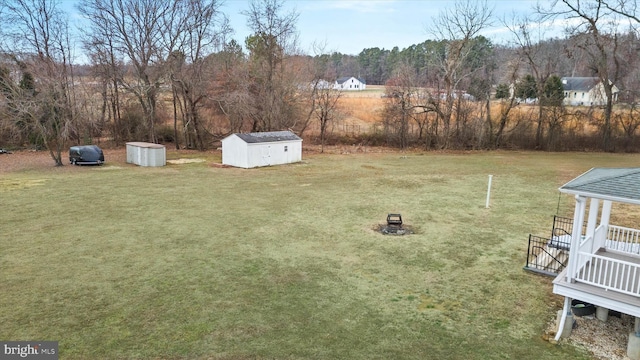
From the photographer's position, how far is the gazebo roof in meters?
6.12

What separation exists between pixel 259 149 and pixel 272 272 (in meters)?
13.4

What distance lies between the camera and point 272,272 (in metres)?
8.75

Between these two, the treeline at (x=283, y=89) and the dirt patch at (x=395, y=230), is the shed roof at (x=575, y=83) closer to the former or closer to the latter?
the treeline at (x=283, y=89)

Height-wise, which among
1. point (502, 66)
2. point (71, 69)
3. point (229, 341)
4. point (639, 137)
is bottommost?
point (229, 341)

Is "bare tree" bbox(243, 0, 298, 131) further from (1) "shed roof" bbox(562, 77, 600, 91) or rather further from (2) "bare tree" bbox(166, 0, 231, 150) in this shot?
(1) "shed roof" bbox(562, 77, 600, 91)

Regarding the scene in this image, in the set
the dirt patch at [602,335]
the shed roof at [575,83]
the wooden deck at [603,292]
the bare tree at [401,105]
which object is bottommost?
the dirt patch at [602,335]

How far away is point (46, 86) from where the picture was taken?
65.5 ft

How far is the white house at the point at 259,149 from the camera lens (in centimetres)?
2120

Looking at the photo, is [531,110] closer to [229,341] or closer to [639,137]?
[639,137]

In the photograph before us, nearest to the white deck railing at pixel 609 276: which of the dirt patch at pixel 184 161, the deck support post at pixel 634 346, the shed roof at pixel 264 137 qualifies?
the deck support post at pixel 634 346

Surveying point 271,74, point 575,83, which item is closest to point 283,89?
point 271,74

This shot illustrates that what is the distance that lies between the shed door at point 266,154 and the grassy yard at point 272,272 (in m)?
4.89

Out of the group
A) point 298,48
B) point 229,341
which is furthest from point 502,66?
point 229,341

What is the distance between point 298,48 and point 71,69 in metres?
14.4
